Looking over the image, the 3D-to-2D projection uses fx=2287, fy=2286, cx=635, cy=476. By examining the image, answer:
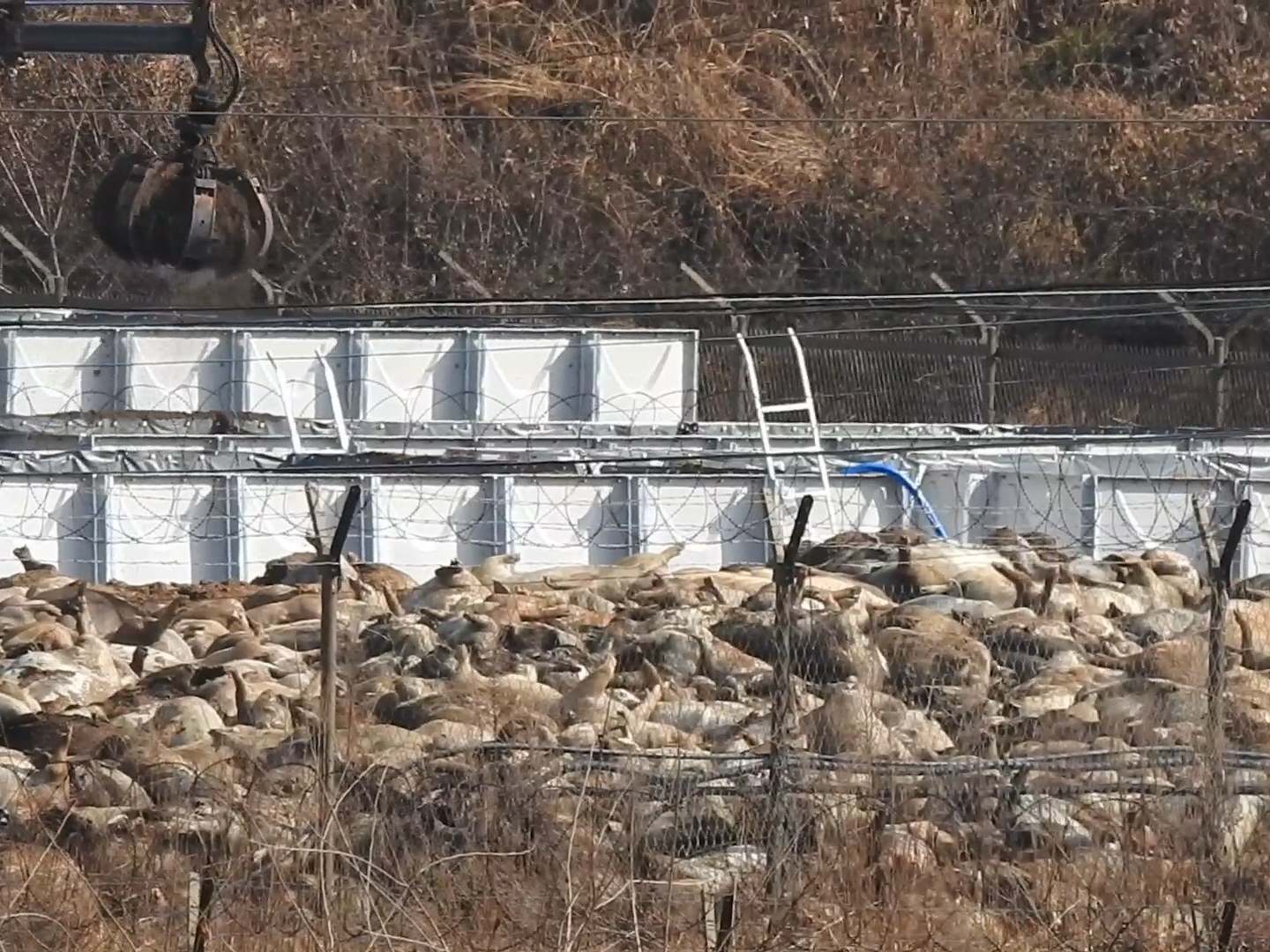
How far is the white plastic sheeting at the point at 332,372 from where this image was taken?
64.6 ft

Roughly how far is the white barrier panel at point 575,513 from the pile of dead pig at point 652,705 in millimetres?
739

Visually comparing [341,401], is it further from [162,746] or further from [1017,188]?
[1017,188]

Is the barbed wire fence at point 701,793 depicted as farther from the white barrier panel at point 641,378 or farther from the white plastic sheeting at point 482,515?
the white barrier panel at point 641,378

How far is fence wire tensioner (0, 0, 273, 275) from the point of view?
351 inches

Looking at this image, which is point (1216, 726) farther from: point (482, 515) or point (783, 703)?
point (482, 515)

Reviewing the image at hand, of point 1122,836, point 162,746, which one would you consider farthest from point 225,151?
point 1122,836

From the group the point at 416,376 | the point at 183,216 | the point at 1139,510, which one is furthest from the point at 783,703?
the point at 416,376

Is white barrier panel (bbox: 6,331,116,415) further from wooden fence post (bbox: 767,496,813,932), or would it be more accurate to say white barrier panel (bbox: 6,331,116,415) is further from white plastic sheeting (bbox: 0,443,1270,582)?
wooden fence post (bbox: 767,496,813,932)

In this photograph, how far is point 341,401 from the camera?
791 inches

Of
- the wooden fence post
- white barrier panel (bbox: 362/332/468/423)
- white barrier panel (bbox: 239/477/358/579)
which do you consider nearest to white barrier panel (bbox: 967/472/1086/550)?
white barrier panel (bbox: 239/477/358/579)

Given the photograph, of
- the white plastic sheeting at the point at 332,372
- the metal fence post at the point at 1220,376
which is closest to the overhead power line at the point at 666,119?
the white plastic sheeting at the point at 332,372

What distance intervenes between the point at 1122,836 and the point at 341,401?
12.9 meters

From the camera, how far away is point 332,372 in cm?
1952

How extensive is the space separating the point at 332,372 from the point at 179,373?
139cm
